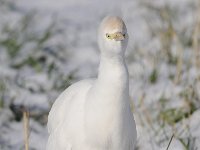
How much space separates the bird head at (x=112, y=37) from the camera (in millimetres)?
1964

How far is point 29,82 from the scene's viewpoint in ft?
12.3

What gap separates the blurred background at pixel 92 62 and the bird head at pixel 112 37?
22.9 inches

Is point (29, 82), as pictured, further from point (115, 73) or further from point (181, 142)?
point (115, 73)

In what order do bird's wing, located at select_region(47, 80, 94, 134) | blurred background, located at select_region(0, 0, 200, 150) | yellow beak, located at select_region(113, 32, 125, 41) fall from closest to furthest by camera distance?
yellow beak, located at select_region(113, 32, 125, 41) < bird's wing, located at select_region(47, 80, 94, 134) < blurred background, located at select_region(0, 0, 200, 150)

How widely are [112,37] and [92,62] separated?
2.34 meters

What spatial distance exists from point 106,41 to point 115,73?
112 millimetres

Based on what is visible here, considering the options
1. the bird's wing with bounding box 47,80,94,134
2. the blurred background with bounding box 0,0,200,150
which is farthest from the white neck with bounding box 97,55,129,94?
the blurred background with bounding box 0,0,200,150

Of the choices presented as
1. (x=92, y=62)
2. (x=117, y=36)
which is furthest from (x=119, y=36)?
(x=92, y=62)

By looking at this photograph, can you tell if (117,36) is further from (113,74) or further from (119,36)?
(113,74)

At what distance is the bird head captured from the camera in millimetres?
1964

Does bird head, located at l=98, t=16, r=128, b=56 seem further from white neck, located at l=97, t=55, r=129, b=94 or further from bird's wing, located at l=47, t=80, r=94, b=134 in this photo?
bird's wing, located at l=47, t=80, r=94, b=134

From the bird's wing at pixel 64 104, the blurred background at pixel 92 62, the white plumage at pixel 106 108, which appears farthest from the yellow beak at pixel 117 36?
the blurred background at pixel 92 62

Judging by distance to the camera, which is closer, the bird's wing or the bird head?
the bird head

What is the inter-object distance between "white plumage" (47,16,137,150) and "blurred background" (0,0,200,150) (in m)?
0.32
